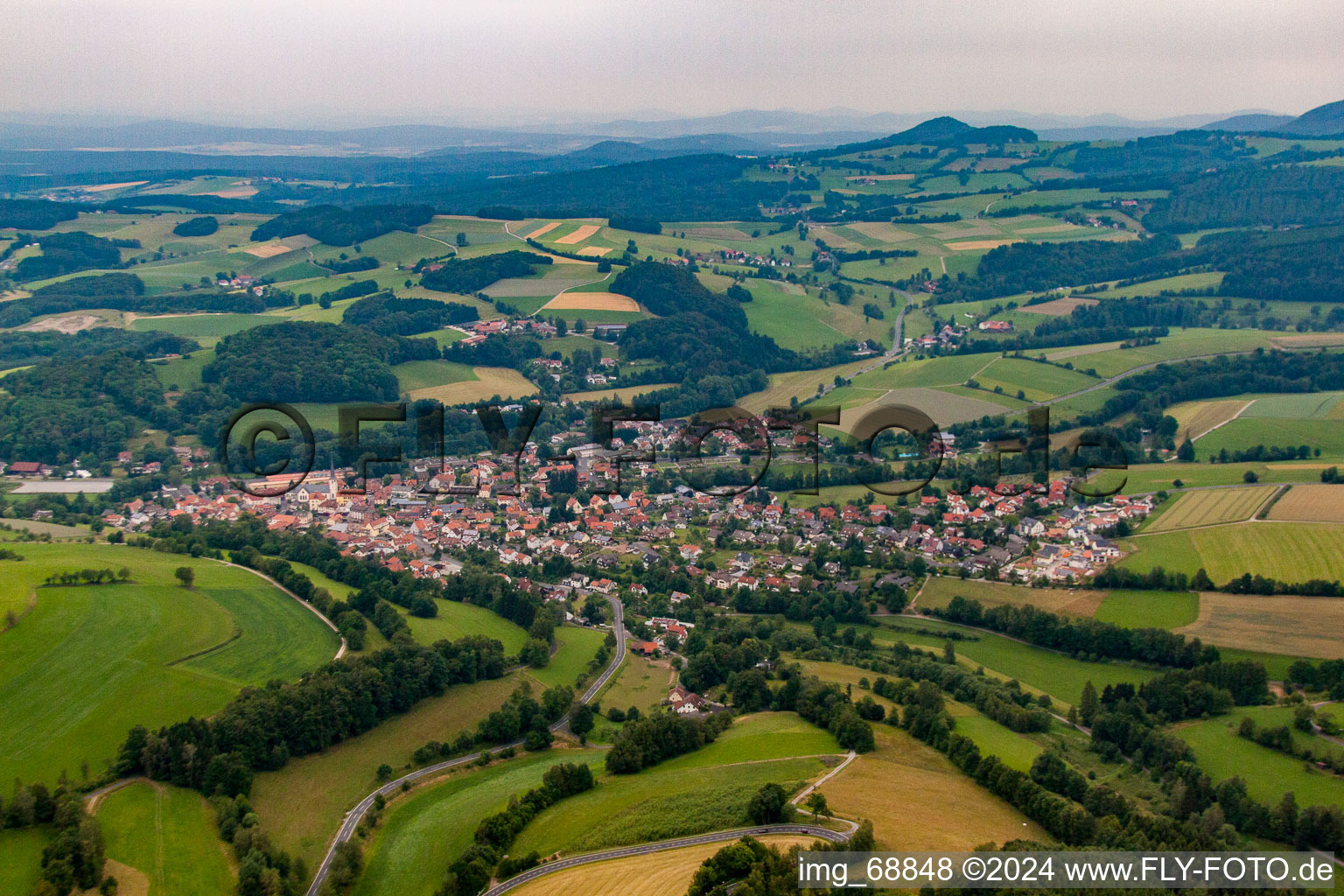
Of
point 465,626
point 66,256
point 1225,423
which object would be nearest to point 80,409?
point 465,626

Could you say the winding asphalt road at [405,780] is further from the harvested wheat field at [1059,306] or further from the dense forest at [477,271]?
the harvested wheat field at [1059,306]

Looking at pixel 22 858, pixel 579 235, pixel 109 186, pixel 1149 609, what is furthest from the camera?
pixel 109 186

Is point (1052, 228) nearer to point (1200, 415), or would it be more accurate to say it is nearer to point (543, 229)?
point (543, 229)

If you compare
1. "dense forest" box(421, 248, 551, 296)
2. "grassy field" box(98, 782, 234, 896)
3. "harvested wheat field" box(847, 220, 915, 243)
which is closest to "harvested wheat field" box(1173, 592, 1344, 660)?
"grassy field" box(98, 782, 234, 896)

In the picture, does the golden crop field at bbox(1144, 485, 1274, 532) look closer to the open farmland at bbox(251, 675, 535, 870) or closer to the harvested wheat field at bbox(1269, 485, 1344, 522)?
the harvested wheat field at bbox(1269, 485, 1344, 522)

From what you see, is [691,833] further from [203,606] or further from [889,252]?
[889,252]

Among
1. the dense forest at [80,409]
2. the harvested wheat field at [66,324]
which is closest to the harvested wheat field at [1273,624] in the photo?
the dense forest at [80,409]
